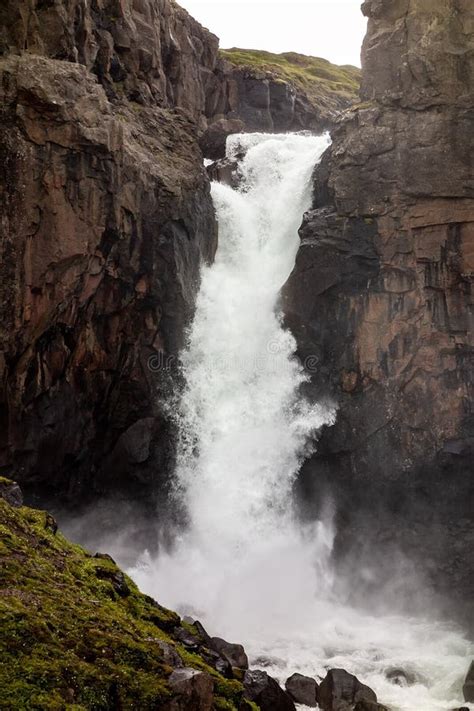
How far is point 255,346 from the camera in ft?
124

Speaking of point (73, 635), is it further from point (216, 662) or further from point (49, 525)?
point (49, 525)

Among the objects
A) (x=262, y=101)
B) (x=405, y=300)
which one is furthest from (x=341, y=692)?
(x=262, y=101)

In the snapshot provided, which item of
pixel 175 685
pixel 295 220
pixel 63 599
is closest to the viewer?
pixel 175 685

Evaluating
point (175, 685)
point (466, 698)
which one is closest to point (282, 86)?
point (466, 698)

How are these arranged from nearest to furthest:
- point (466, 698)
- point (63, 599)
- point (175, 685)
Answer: point (175, 685) < point (63, 599) < point (466, 698)

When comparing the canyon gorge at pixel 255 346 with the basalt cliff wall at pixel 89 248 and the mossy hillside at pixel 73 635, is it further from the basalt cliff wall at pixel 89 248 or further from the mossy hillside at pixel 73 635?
the mossy hillside at pixel 73 635

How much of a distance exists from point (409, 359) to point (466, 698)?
54.0 ft

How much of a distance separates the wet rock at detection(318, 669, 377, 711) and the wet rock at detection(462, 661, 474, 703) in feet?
11.1

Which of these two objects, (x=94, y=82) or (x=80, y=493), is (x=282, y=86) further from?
(x=80, y=493)

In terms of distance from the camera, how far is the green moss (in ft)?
253

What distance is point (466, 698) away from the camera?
24.2 metres

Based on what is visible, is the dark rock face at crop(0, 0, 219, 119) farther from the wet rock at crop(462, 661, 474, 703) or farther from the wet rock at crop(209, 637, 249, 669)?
the wet rock at crop(462, 661, 474, 703)

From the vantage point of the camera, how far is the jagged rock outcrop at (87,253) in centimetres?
2853

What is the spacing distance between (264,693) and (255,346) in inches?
848
